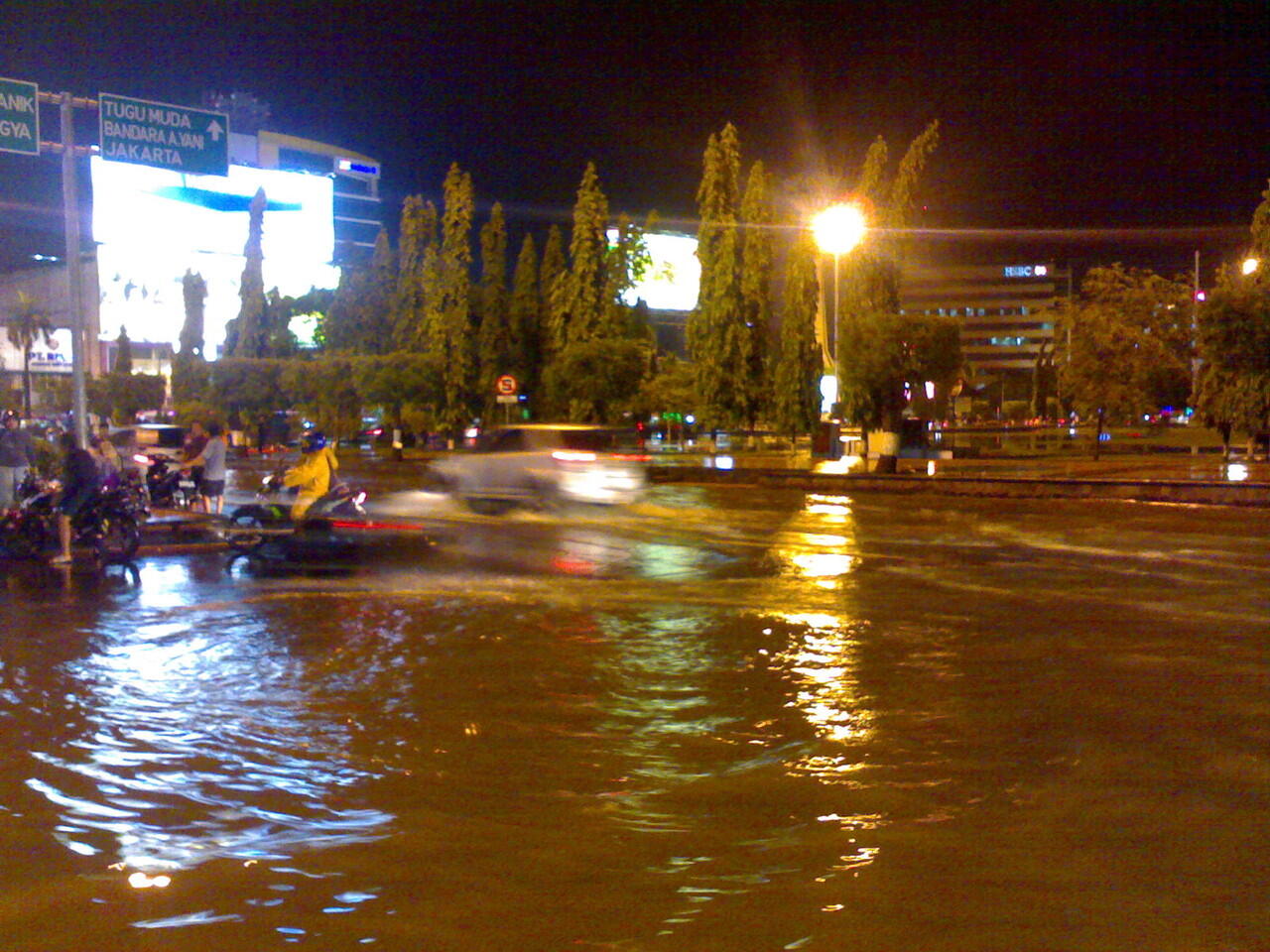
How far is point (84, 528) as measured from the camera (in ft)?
48.9

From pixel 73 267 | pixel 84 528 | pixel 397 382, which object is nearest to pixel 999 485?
pixel 73 267

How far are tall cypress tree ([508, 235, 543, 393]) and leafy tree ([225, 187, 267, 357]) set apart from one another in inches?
654

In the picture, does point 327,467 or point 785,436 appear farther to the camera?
point 785,436

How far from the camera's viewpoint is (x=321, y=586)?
13516 millimetres

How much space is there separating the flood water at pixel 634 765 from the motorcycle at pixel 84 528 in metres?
1.24

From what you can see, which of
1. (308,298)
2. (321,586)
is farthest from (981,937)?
(308,298)

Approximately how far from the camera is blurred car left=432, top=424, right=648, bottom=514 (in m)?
29.4

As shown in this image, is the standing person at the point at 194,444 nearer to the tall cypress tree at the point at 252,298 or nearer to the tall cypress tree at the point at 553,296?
the tall cypress tree at the point at 553,296

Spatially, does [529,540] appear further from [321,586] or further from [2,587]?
[2,587]

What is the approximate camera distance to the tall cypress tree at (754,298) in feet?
178

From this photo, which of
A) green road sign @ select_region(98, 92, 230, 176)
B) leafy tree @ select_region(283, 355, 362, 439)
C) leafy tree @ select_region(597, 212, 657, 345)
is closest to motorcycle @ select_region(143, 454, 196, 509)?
green road sign @ select_region(98, 92, 230, 176)

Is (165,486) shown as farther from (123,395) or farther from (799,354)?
(123,395)

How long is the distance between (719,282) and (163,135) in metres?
37.3

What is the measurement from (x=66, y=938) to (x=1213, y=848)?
4812 mm
